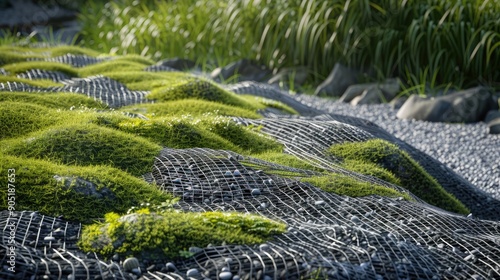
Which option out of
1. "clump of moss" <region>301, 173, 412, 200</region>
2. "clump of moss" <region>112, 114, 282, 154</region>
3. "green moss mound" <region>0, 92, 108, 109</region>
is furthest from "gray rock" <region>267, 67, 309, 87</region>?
"clump of moss" <region>301, 173, 412, 200</region>

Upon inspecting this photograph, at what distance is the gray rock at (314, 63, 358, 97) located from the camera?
28.3ft

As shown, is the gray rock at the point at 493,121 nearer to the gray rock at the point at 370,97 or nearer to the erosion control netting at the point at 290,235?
the gray rock at the point at 370,97

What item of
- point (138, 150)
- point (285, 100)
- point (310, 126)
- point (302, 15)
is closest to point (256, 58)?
point (302, 15)

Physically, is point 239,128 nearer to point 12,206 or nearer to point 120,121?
point 120,121

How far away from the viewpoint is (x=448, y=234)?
3.20 metres

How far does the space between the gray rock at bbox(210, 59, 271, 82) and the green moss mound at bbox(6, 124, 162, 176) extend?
5.34 meters

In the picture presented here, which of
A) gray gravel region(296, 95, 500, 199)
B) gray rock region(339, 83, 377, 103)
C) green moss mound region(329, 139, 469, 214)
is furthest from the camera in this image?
gray rock region(339, 83, 377, 103)

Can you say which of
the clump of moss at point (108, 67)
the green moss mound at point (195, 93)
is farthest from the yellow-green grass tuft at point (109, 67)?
the green moss mound at point (195, 93)

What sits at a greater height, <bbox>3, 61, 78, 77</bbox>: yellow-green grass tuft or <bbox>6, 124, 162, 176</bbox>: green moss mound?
<bbox>6, 124, 162, 176</bbox>: green moss mound

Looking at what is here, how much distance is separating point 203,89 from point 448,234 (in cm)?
302

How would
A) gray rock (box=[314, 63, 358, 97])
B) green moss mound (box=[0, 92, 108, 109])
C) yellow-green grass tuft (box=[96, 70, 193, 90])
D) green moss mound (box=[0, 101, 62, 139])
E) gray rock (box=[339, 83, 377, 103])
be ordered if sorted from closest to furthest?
green moss mound (box=[0, 101, 62, 139])
green moss mound (box=[0, 92, 108, 109])
yellow-green grass tuft (box=[96, 70, 193, 90])
gray rock (box=[339, 83, 377, 103])
gray rock (box=[314, 63, 358, 97])

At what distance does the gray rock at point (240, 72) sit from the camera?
30.3ft

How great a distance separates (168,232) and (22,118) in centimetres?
188

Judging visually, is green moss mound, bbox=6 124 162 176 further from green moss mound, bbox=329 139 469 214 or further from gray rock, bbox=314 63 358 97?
gray rock, bbox=314 63 358 97
